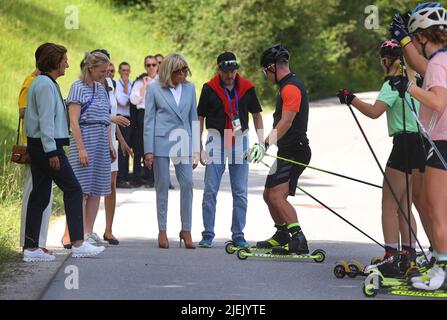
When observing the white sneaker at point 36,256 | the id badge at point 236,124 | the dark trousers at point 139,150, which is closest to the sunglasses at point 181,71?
the id badge at point 236,124

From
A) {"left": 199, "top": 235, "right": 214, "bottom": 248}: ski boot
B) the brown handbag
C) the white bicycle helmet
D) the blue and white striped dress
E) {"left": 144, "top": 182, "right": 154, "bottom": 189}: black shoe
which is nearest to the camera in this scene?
the white bicycle helmet

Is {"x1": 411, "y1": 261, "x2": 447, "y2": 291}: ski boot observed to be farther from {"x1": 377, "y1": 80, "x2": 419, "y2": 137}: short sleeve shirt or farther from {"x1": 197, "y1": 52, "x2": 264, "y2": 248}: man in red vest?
{"x1": 197, "y1": 52, "x2": 264, "y2": 248}: man in red vest

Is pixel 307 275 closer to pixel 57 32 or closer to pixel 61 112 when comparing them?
pixel 61 112

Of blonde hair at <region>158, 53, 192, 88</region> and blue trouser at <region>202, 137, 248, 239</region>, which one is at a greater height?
blonde hair at <region>158, 53, 192, 88</region>

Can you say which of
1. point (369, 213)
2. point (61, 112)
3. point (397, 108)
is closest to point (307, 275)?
point (397, 108)

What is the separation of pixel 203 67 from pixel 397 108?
1195 inches

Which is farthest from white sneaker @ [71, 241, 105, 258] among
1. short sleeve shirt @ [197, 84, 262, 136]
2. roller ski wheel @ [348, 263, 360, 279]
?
roller ski wheel @ [348, 263, 360, 279]

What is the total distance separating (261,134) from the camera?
12.4 metres

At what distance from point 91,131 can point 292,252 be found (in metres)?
2.25

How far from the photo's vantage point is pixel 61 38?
3588cm

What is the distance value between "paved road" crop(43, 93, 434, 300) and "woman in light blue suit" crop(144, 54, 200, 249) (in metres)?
0.44

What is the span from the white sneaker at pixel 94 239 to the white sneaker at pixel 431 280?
4.07 m

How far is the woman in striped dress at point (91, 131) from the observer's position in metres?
12.1

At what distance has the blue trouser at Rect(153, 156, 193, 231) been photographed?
495 inches
